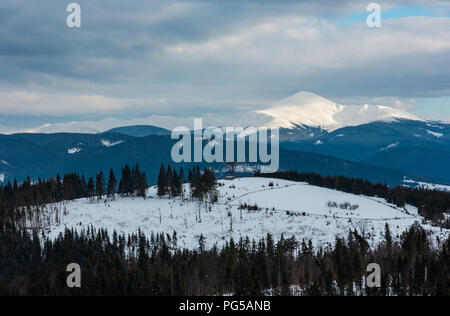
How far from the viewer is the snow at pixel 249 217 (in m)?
132

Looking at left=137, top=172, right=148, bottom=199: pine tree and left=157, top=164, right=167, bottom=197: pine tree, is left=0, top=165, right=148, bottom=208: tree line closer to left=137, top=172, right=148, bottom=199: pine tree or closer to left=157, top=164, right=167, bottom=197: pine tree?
left=137, top=172, right=148, bottom=199: pine tree

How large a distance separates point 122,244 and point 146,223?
17.6 meters

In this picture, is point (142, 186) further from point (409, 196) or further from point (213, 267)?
point (409, 196)

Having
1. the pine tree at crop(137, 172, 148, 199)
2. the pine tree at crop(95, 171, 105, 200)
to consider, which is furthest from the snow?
the pine tree at crop(95, 171, 105, 200)

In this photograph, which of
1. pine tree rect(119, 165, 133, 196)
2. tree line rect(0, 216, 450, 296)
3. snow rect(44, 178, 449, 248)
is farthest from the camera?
pine tree rect(119, 165, 133, 196)

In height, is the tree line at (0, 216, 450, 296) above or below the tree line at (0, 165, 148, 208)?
below

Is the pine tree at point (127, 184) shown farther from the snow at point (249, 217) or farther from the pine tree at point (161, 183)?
the pine tree at point (161, 183)

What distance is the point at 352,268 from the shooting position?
3349 inches

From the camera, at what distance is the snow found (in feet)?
433
